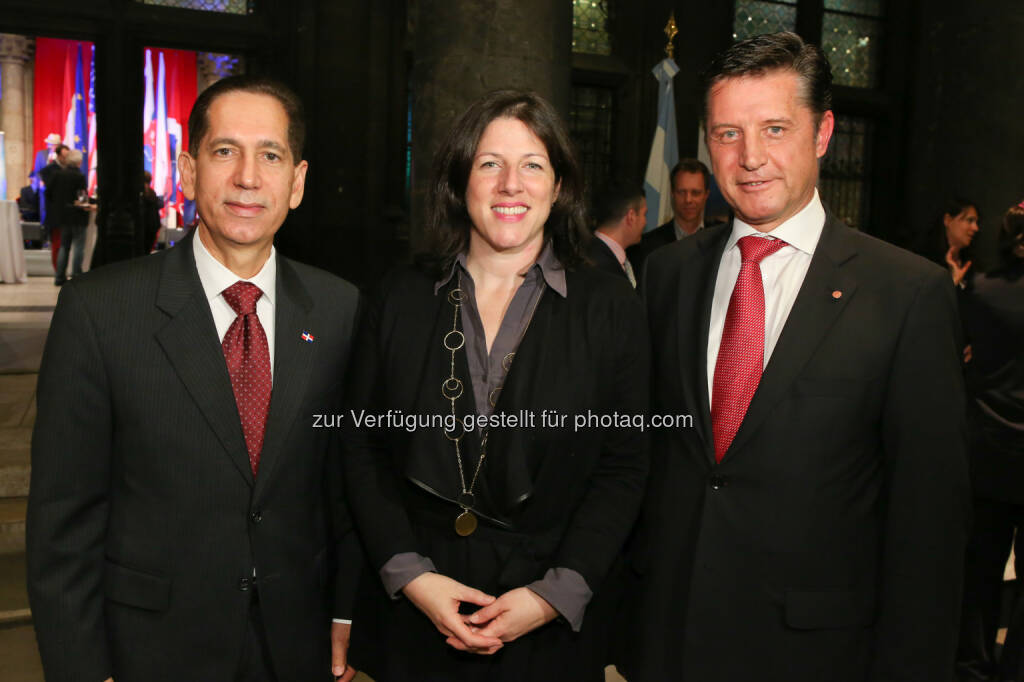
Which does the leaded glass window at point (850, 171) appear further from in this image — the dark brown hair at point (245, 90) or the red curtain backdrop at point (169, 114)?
the red curtain backdrop at point (169, 114)

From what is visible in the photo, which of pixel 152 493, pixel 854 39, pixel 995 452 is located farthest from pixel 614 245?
pixel 854 39

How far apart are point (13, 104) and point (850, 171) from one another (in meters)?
16.5

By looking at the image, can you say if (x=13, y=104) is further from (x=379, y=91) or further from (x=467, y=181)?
(x=467, y=181)

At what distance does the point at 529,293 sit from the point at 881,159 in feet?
28.0

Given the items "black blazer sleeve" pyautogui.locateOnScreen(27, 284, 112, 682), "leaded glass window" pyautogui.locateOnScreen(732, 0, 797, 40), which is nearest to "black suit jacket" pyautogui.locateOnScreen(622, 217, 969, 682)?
"black blazer sleeve" pyautogui.locateOnScreen(27, 284, 112, 682)

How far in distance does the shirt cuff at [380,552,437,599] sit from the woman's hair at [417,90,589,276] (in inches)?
22.2

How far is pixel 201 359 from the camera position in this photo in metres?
1.55

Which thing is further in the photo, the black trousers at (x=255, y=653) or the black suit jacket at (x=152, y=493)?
the black trousers at (x=255, y=653)

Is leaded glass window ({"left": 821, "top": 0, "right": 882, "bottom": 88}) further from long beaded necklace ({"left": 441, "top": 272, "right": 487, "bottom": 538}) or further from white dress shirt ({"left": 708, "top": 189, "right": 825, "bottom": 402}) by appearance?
long beaded necklace ({"left": 441, "top": 272, "right": 487, "bottom": 538})

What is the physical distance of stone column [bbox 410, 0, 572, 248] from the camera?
381cm

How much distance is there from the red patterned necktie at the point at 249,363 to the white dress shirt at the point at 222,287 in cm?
1

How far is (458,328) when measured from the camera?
170cm

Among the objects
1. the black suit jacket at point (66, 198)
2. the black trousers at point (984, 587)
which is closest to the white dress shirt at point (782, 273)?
the black trousers at point (984, 587)

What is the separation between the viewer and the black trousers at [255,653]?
1595mm
